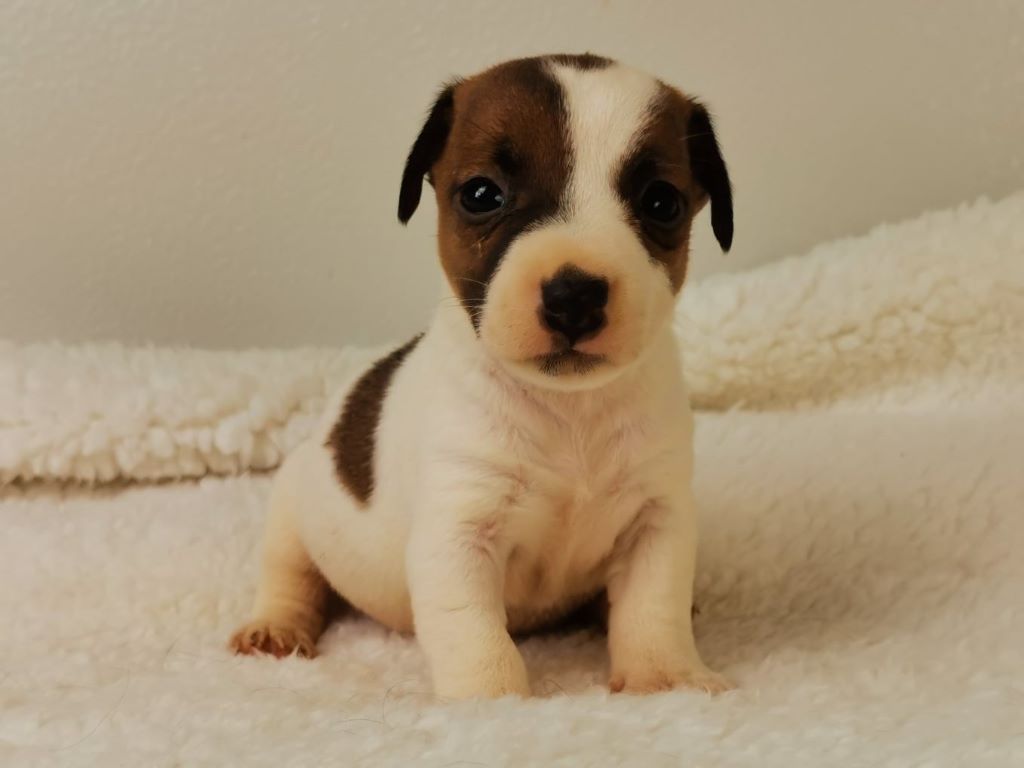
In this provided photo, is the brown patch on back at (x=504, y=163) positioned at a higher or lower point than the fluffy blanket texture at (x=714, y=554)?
higher

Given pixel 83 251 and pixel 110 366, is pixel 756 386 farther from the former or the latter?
pixel 83 251

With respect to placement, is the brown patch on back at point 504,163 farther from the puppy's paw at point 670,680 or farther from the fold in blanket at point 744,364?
the fold in blanket at point 744,364

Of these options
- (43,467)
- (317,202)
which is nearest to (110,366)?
(43,467)

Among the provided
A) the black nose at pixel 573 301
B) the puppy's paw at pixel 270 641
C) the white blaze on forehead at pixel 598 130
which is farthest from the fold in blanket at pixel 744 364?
the black nose at pixel 573 301

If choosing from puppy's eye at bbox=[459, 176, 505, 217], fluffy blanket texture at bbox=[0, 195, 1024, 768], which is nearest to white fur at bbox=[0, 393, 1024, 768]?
fluffy blanket texture at bbox=[0, 195, 1024, 768]

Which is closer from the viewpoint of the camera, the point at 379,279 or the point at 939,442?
the point at 939,442

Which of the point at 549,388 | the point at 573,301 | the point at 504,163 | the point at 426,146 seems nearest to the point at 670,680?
the point at 549,388

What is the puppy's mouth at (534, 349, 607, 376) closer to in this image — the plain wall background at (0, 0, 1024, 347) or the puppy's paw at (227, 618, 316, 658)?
the puppy's paw at (227, 618, 316, 658)
